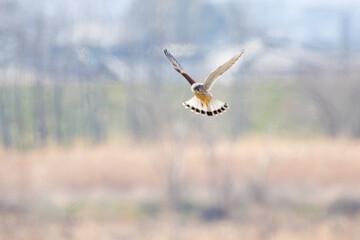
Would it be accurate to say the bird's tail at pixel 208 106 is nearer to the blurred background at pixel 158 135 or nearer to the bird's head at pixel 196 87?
the bird's head at pixel 196 87

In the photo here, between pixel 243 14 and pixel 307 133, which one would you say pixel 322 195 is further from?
pixel 243 14

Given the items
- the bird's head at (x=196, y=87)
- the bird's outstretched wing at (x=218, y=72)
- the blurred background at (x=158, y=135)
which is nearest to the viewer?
the bird's outstretched wing at (x=218, y=72)

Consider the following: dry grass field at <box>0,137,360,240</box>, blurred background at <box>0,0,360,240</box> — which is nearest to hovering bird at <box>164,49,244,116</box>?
blurred background at <box>0,0,360,240</box>

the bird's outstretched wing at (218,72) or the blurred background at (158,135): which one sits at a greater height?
the blurred background at (158,135)

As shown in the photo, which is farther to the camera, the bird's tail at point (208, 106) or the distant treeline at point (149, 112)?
the distant treeline at point (149, 112)

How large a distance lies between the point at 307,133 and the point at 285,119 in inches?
26.1

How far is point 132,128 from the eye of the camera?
613 inches

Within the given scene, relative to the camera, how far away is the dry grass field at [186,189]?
13.9 metres

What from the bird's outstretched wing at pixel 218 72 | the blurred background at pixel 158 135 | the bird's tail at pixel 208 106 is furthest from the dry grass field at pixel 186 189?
the bird's outstretched wing at pixel 218 72

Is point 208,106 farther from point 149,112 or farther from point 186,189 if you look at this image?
point 186,189

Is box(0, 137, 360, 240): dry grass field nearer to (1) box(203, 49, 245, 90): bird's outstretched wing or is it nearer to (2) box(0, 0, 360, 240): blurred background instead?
(2) box(0, 0, 360, 240): blurred background

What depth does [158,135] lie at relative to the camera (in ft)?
49.6

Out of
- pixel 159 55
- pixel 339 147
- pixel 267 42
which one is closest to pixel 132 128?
pixel 159 55

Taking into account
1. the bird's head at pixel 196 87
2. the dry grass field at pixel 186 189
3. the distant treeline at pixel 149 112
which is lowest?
the bird's head at pixel 196 87
